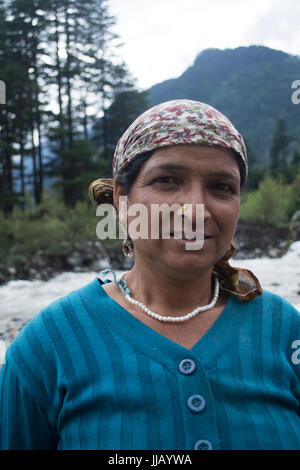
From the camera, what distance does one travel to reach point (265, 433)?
94 centimetres

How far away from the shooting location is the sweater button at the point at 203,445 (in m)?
0.89

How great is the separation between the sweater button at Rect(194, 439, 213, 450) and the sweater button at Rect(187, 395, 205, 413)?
2.8 inches

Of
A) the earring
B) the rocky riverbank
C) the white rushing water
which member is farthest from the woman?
the rocky riverbank

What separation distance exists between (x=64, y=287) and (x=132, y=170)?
5.95 m

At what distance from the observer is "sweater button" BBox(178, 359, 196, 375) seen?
953mm

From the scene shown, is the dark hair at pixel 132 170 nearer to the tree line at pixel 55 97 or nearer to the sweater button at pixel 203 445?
the sweater button at pixel 203 445

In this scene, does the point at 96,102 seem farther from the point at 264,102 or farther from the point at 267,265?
the point at 264,102

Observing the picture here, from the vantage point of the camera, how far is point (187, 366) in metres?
0.96

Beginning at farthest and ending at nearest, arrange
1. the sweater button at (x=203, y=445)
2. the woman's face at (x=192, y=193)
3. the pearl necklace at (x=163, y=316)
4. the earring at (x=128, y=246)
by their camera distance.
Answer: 1. the earring at (x=128, y=246)
2. the pearl necklace at (x=163, y=316)
3. the woman's face at (x=192, y=193)
4. the sweater button at (x=203, y=445)

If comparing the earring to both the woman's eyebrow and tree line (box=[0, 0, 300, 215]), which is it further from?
tree line (box=[0, 0, 300, 215])

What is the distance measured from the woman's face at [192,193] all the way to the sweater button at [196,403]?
0.33m

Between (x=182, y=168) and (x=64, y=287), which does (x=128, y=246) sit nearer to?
(x=182, y=168)

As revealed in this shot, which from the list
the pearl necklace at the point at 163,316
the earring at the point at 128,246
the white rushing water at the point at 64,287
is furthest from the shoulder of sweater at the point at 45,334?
the white rushing water at the point at 64,287

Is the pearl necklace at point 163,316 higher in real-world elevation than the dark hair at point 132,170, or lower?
lower
